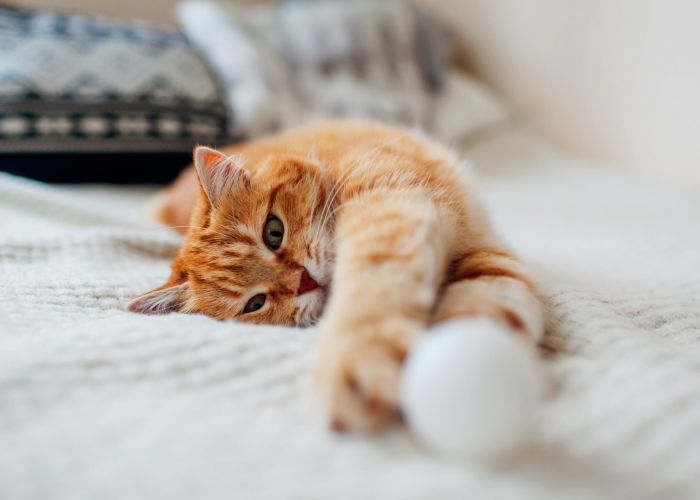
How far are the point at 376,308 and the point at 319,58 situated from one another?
2097 millimetres

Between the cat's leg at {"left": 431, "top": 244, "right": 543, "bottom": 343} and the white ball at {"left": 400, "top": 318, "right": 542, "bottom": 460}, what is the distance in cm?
19

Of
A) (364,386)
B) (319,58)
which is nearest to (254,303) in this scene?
(364,386)

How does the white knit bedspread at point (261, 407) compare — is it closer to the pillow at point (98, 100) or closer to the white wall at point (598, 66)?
the pillow at point (98, 100)

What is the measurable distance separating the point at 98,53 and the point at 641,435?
205 cm

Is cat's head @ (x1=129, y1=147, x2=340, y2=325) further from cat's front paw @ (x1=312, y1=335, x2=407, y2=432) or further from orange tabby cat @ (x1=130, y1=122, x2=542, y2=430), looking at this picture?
cat's front paw @ (x1=312, y1=335, x2=407, y2=432)

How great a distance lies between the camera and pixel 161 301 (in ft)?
3.39

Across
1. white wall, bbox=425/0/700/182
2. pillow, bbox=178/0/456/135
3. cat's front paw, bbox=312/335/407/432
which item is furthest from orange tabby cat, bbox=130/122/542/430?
white wall, bbox=425/0/700/182

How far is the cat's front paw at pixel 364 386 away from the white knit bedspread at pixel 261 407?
2 cm

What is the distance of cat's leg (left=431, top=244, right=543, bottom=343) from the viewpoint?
0.77 meters

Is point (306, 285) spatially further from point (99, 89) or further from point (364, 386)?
point (99, 89)

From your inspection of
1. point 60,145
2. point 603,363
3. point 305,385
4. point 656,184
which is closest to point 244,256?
point 305,385

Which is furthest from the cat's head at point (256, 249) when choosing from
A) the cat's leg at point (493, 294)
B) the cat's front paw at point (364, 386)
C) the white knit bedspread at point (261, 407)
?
the cat's front paw at point (364, 386)

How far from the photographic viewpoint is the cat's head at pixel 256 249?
1.00m

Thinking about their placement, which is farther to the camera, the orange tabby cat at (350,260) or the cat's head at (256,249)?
the cat's head at (256,249)
